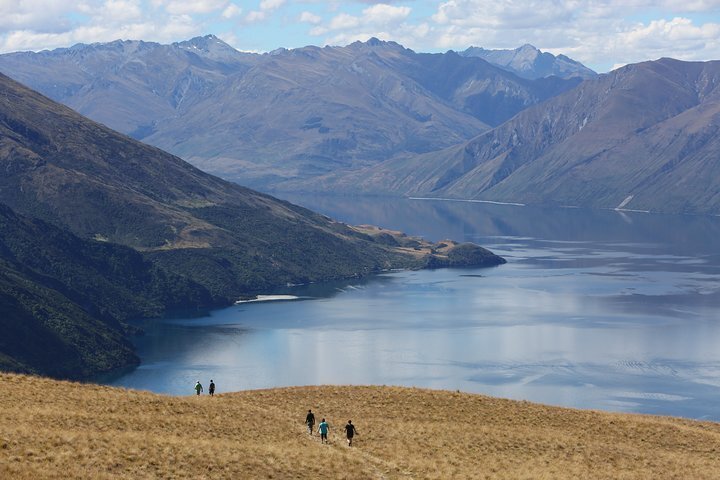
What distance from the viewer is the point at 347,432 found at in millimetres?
90188

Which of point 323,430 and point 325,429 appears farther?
point 325,429

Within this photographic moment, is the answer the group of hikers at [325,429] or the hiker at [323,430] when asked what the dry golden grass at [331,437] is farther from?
the hiker at [323,430]

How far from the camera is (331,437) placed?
92.9 meters

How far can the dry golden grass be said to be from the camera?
7344cm

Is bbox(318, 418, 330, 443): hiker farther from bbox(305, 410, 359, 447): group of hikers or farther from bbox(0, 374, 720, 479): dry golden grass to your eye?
bbox(0, 374, 720, 479): dry golden grass

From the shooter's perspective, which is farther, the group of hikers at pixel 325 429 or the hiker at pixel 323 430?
the group of hikers at pixel 325 429

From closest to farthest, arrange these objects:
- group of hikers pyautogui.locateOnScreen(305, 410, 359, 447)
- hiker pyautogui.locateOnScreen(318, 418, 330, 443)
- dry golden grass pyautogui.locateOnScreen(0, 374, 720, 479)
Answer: dry golden grass pyautogui.locateOnScreen(0, 374, 720, 479)
hiker pyautogui.locateOnScreen(318, 418, 330, 443)
group of hikers pyautogui.locateOnScreen(305, 410, 359, 447)

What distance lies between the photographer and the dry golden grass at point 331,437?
241 ft

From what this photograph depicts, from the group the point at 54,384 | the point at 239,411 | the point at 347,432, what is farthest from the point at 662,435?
the point at 54,384

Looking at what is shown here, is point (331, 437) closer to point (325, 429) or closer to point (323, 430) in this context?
point (325, 429)

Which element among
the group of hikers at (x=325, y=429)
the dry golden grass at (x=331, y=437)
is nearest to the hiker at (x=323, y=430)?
the group of hikers at (x=325, y=429)

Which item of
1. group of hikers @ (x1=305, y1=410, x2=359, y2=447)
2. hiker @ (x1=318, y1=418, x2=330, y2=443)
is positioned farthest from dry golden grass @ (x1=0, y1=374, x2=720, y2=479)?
hiker @ (x1=318, y1=418, x2=330, y2=443)

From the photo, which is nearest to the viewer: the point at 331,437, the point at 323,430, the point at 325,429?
the point at 323,430

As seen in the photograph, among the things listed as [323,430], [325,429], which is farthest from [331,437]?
[323,430]
